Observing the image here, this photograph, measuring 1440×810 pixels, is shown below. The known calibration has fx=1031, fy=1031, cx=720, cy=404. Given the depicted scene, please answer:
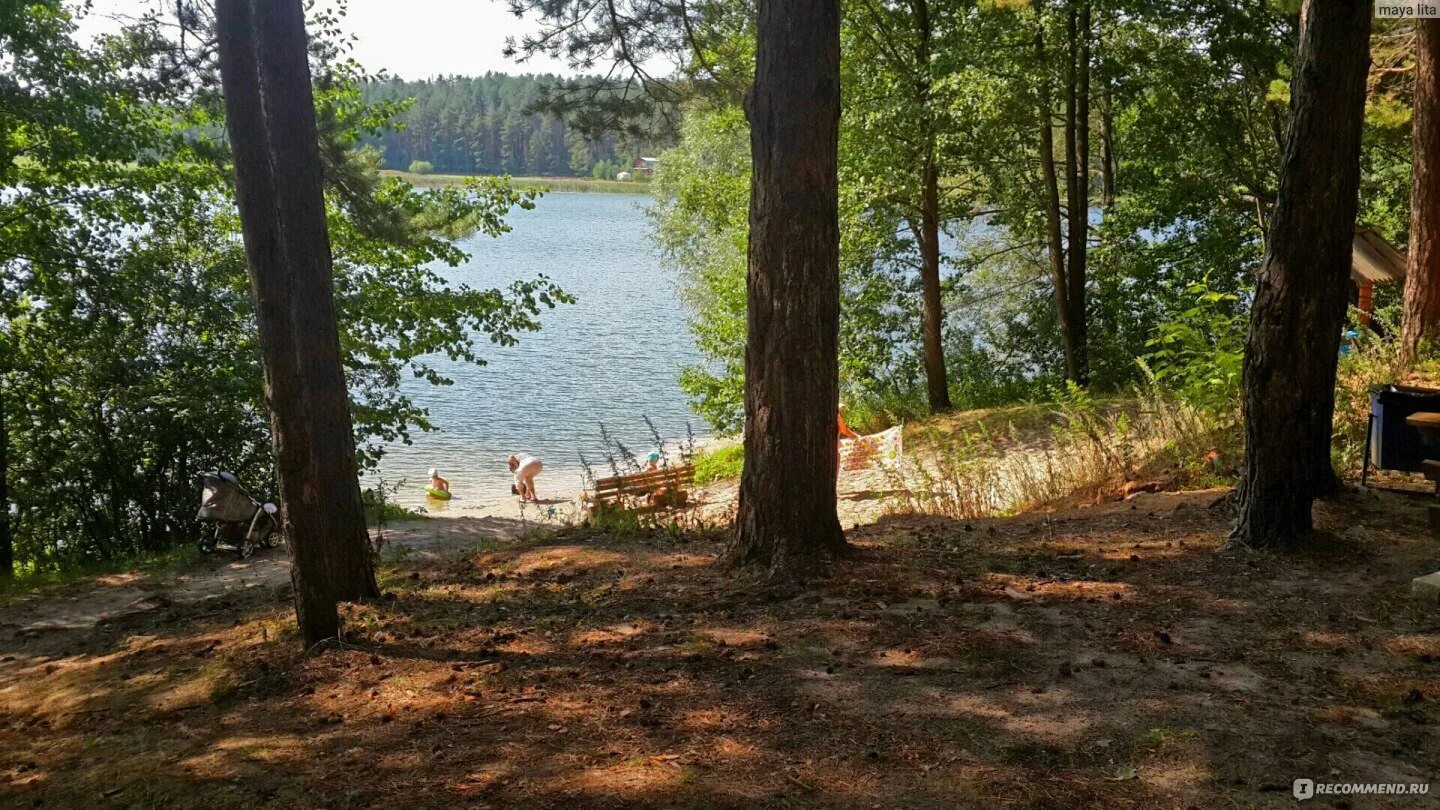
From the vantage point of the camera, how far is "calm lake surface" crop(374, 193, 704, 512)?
21.9 metres

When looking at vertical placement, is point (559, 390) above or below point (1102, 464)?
below

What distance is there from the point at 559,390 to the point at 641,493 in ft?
58.7

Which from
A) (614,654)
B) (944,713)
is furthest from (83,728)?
(944,713)

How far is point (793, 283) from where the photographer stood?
5.43 metres

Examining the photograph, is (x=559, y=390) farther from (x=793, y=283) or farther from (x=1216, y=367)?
(x=793, y=283)

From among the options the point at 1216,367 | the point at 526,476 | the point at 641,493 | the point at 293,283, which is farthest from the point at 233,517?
the point at 1216,367

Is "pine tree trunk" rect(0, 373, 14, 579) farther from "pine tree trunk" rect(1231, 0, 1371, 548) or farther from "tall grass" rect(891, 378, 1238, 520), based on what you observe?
"pine tree trunk" rect(1231, 0, 1371, 548)

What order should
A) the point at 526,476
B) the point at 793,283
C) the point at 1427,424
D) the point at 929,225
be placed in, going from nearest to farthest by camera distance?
the point at 793,283, the point at 1427,424, the point at 929,225, the point at 526,476

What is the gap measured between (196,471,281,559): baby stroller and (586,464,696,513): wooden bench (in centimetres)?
328

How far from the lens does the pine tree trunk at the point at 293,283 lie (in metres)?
5.11

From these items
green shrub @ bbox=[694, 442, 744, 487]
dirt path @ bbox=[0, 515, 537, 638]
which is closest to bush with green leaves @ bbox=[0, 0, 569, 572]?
dirt path @ bbox=[0, 515, 537, 638]

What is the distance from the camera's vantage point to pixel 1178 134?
53.5 feet

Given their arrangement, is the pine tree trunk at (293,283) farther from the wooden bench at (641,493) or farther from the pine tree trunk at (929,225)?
the pine tree trunk at (929,225)

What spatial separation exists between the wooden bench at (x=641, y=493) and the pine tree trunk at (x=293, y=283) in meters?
3.87
